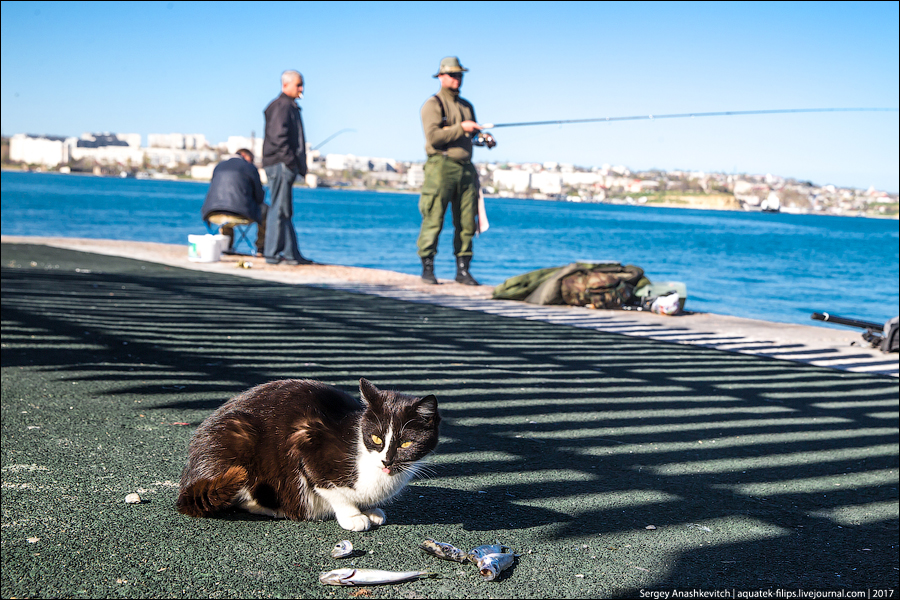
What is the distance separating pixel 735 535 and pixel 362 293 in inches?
243

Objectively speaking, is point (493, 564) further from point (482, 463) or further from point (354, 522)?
point (482, 463)

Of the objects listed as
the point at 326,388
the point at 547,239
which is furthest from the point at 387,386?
the point at 547,239

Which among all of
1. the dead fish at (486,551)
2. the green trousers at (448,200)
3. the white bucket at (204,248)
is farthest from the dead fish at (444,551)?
the white bucket at (204,248)

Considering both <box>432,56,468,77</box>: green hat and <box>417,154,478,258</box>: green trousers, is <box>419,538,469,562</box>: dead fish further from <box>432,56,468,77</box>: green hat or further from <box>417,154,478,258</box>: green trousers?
<box>432,56,468,77</box>: green hat

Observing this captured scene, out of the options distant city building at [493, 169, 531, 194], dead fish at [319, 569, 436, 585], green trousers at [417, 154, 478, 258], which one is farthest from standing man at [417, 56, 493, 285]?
distant city building at [493, 169, 531, 194]

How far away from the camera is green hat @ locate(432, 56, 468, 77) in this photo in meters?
8.51

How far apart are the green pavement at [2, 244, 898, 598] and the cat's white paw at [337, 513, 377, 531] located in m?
0.03

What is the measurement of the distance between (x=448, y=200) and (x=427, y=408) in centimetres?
718

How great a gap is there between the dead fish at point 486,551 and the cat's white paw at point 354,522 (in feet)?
0.98

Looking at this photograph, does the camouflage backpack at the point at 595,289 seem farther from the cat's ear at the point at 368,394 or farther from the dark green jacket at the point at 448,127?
the cat's ear at the point at 368,394

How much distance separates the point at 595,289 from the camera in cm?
827

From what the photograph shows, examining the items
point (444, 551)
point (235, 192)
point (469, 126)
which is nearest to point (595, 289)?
point (469, 126)

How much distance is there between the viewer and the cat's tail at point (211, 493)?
1.86 meters

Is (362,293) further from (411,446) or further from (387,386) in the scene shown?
(411,446)
